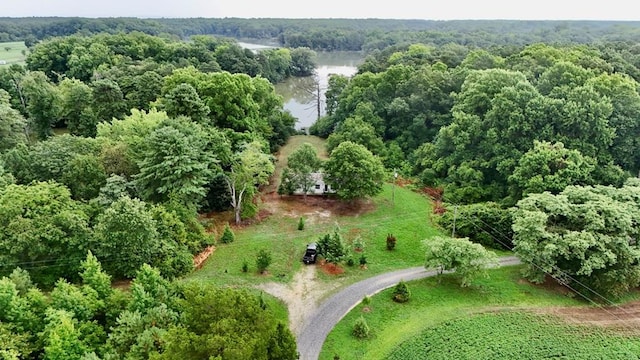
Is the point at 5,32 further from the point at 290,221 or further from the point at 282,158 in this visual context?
the point at 290,221

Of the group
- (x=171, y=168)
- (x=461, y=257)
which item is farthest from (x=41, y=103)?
(x=461, y=257)

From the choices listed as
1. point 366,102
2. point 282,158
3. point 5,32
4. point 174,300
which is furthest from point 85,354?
point 5,32

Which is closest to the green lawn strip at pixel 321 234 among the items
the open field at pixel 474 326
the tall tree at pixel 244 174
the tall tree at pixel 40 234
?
the tall tree at pixel 244 174

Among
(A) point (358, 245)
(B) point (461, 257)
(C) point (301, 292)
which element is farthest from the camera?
(A) point (358, 245)

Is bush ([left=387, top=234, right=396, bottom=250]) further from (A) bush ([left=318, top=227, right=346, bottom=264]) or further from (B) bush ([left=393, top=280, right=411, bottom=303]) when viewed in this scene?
(B) bush ([left=393, top=280, right=411, bottom=303])

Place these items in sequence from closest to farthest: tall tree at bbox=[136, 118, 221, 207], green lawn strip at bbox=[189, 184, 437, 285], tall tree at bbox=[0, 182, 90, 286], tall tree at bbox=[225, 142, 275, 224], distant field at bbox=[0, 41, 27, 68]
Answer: tall tree at bbox=[0, 182, 90, 286] → green lawn strip at bbox=[189, 184, 437, 285] → tall tree at bbox=[136, 118, 221, 207] → tall tree at bbox=[225, 142, 275, 224] → distant field at bbox=[0, 41, 27, 68]

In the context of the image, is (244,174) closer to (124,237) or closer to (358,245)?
(358,245)

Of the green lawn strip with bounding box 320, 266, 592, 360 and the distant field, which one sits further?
the distant field

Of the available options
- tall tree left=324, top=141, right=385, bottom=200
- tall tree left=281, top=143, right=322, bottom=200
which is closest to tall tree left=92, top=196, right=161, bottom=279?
tall tree left=281, top=143, right=322, bottom=200
